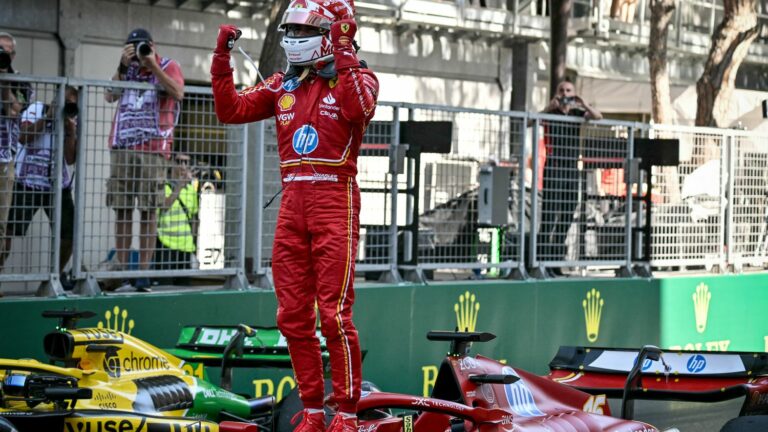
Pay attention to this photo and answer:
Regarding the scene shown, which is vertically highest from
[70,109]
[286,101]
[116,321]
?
[70,109]

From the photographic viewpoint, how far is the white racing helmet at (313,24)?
5871 mm

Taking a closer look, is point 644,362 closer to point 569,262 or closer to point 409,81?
point 569,262

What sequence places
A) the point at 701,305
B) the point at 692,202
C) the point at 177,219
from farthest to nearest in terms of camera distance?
the point at 692,202
the point at 701,305
the point at 177,219

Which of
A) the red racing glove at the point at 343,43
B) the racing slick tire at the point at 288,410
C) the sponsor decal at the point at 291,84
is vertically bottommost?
the racing slick tire at the point at 288,410

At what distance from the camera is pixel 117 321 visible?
8180 mm

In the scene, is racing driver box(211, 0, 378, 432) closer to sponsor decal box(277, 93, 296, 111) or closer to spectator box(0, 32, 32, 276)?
sponsor decal box(277, 93, 296, 111)

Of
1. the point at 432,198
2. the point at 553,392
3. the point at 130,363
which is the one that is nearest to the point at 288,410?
the point at 130,363

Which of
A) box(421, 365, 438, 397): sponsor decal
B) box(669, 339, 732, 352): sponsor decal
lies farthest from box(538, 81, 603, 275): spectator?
box(669, 339, 732, 352): sponsor decal

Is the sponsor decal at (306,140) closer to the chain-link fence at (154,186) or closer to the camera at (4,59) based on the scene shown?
the chain-link fence at (154,186)

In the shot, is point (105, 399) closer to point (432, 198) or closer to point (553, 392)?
point (553, 392)

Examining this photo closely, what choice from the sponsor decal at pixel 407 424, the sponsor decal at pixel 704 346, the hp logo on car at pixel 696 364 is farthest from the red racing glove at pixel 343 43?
the sponsor decal at pixel 704 346

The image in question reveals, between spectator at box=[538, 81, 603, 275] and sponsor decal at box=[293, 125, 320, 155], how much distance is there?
5.31 meters

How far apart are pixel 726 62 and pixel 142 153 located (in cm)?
1041

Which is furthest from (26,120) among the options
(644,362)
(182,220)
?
(644,362)
